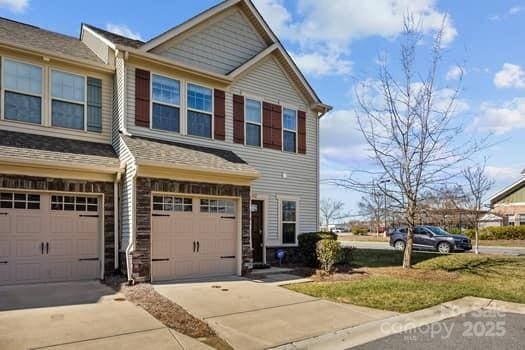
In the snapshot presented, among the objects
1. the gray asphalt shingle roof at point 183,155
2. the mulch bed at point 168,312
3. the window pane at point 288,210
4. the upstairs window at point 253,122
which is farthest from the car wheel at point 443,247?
the mulch bed at point 168,312

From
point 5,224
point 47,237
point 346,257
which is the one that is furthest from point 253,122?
point 5,224

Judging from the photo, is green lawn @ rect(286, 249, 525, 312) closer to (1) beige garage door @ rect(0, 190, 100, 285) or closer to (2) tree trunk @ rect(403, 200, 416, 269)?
(2) tree trunk @ rect(403, 200, 416, 269)

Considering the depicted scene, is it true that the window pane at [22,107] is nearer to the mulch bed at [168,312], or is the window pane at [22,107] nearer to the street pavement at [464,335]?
the mulch bed at [168,312]

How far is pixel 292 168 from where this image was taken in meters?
15.7

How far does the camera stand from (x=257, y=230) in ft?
47.6

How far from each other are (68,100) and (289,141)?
25.3ft

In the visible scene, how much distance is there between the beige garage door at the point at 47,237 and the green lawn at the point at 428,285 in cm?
537

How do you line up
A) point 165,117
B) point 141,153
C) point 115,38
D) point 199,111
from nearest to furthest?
point 141,153 → point 165,117 → point 115,38 → point 199,111

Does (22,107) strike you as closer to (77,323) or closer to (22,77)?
(22,77)

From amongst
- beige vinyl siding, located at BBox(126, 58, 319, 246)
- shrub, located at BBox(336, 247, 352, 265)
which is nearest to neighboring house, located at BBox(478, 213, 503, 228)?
beige vinyl siding, located at BBox(126, 58, 319, 246)

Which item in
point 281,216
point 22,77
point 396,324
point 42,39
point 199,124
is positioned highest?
point 42,39

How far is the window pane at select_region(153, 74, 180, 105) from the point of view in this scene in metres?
12.4

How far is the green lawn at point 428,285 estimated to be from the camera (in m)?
9.17

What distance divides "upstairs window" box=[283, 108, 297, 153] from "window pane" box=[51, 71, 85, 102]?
7.12 meters
